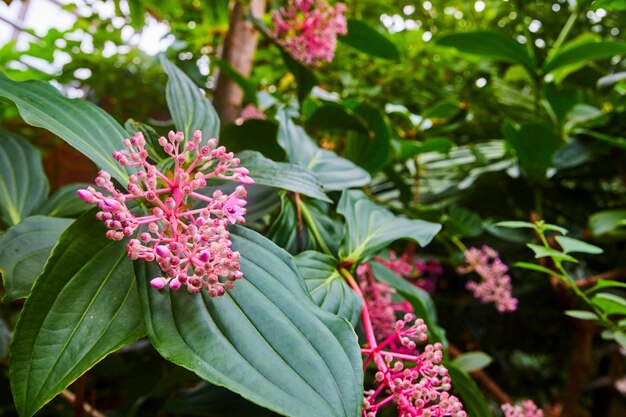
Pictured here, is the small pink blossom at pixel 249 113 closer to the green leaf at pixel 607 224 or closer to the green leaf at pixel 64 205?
the green leaf at pixel 64 205

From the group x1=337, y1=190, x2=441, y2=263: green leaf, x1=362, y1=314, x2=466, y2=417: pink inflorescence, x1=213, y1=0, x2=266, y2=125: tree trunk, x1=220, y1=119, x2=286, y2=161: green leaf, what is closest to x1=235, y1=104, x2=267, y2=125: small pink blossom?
x1=213, y1=0, x2=266, y2=125: tree trunk

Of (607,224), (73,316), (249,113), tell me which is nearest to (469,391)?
(73,316)

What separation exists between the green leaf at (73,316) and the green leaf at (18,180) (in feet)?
1.00

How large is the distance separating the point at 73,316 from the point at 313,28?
605mm

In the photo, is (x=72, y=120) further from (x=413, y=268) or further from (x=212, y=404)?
(x=413, y=268)

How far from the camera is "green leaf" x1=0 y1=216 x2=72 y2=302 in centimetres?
36

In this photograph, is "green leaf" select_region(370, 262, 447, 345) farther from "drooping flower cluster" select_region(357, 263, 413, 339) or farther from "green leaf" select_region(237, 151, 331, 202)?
"green leaf" select_region(237, 151, 331, 202)

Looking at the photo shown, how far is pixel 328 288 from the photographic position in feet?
1.29

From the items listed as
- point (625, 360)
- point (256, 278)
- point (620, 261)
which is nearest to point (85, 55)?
point (256, 278)

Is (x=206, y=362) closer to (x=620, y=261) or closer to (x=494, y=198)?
(x=494, y=198)

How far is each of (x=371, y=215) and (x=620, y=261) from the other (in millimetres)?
722

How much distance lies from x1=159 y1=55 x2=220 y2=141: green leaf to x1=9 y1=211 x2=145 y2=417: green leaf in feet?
0.43

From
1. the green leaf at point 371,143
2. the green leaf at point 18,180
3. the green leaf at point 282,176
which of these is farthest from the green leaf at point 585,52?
the green leaf at point 18,180

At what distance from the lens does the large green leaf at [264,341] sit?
0.25 m
